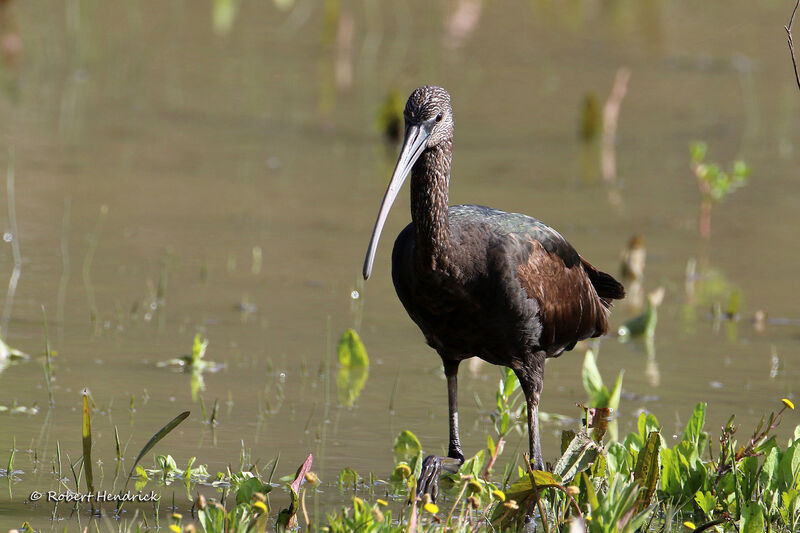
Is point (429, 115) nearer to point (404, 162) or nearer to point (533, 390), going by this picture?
point (404, 162)

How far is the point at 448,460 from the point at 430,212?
3.19 ft

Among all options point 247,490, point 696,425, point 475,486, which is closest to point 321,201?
point 696,425

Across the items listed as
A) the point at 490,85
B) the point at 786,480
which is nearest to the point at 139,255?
the point at 786,480

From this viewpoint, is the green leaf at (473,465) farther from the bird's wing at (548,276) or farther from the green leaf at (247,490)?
the green leaf at (247,490)

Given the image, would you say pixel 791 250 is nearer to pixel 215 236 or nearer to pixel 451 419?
pixel 215 236

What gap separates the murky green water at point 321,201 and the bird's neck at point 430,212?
93 centimetres

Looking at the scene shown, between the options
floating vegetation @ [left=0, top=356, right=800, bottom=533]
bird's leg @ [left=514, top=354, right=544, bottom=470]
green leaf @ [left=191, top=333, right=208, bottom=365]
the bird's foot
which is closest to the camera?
floating vegetation @ [left=0, top=356, right=800, bottom=533]

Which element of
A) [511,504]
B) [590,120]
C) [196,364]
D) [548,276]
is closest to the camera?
[511,504]

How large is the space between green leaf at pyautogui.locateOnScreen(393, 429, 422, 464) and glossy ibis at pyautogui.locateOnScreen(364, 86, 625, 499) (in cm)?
14

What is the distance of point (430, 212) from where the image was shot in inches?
195

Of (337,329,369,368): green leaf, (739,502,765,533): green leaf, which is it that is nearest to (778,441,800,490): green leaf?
(739,502,765,533): green leaf

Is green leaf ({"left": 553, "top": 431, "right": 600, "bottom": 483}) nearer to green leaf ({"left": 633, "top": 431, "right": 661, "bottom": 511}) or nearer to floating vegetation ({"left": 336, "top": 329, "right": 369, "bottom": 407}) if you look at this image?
green leaf ({"left": 633, "top": 431, "right": 661, "bottom": 511})

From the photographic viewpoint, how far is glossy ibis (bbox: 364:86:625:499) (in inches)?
195

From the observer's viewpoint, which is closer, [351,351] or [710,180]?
[351,351]
